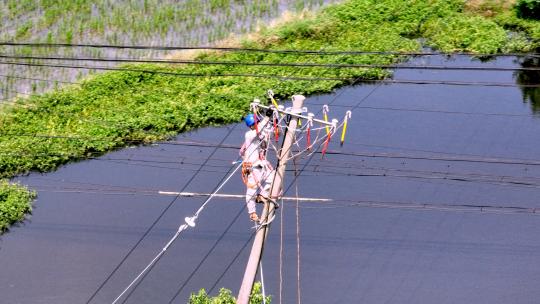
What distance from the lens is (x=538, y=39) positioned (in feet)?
59.5

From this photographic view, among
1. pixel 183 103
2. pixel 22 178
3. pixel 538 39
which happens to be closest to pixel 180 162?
pixel 183 103

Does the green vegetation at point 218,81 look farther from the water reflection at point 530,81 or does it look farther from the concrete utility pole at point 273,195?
the concrete utility pole at point 273,195

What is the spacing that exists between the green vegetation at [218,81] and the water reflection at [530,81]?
54 centimetres

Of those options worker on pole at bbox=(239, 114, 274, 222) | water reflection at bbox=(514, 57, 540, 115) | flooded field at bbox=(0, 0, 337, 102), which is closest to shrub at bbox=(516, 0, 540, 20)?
water reflection at bbox=(514, 57, 540, 115)

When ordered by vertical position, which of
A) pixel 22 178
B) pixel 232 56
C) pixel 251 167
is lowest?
pixel 22 178

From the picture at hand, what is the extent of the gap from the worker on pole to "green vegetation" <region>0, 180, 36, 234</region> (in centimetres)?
603

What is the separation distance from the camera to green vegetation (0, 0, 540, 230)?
50.5 ft

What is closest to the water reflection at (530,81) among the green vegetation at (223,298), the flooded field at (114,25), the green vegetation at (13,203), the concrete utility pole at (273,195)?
the flooded field at (114,25)

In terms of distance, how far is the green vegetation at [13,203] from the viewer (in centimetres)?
1345

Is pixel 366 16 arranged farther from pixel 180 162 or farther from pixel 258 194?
pixel 258 194

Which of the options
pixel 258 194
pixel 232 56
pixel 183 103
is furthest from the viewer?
pixel 232 56

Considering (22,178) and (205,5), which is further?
(205,5)

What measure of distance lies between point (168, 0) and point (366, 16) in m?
4.65

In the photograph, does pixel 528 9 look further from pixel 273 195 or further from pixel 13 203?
pixel 273 195
